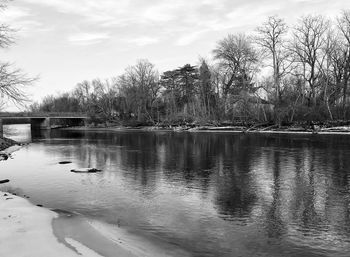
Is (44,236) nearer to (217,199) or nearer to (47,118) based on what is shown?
(217,199)

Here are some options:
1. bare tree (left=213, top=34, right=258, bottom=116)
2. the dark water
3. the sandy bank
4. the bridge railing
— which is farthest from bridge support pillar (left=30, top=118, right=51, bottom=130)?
the sandy bank

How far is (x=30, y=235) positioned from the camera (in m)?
9.77

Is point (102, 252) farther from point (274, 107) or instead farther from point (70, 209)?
point (274, 107)

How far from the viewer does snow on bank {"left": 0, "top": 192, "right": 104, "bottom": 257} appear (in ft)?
28.0

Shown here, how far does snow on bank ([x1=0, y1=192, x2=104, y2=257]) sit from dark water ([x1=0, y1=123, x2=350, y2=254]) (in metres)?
2.03

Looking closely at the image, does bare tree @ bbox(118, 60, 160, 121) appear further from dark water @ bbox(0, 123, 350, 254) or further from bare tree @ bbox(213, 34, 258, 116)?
dark water @ bbox(0, 123, 350, 254)

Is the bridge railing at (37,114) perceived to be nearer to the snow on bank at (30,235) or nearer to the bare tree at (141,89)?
the bare tree at (141,89)

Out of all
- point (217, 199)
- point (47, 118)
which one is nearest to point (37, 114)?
point (47, 118)

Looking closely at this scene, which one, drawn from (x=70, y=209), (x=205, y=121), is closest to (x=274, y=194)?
(x=70, y=209)

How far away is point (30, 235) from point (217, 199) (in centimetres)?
822

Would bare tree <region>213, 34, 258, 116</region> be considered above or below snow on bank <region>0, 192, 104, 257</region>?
above

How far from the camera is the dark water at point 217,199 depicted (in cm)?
1062

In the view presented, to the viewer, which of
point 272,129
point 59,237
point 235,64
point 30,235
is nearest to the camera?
point 30,235

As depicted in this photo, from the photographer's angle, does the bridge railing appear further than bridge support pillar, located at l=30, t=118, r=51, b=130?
No
